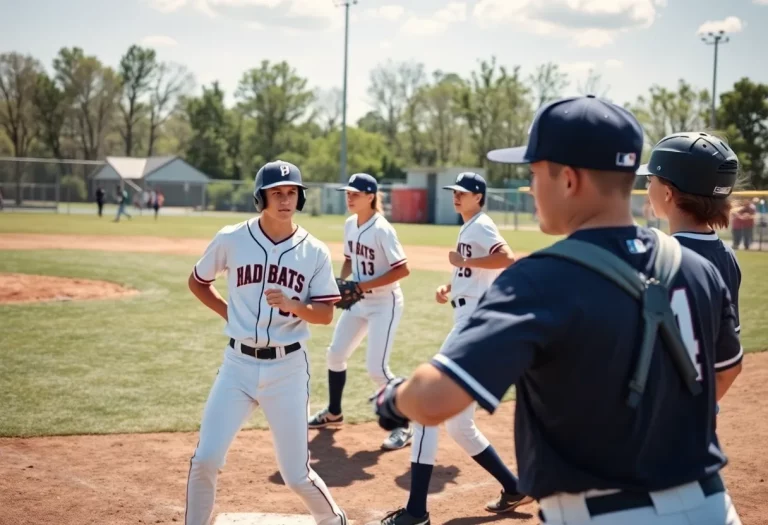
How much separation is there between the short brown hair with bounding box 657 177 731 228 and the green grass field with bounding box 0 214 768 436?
4974 mm

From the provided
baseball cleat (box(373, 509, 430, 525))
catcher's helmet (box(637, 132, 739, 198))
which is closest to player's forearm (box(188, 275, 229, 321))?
baseball cleat (box(373, 509, 430, 525))

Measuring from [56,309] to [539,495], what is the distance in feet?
40.6

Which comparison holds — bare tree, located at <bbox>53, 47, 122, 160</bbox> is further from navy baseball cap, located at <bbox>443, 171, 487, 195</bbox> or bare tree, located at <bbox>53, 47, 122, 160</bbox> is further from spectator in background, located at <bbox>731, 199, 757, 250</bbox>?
navy baseball cap, located at <bbox>443, 171, 487, 195</bbox>

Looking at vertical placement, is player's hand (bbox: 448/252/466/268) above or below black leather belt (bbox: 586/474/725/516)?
above

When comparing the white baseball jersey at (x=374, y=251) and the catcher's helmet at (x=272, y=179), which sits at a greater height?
the catcher's helmet at (x=272, y=179)

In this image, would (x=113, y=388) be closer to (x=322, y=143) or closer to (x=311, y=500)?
(x=311, y=500)

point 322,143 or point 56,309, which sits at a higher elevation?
point 322,143

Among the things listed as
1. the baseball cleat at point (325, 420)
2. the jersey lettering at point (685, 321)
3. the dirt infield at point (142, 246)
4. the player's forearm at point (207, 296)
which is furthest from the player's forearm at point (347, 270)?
the dirt infield at point (142, 246)

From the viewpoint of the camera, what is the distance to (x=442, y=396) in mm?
1769

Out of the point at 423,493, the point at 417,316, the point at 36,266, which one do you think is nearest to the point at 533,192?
the point at 423,493

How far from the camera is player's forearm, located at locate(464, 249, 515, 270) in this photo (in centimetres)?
595

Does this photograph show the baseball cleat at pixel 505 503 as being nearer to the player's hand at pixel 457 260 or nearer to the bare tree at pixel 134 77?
the player's hand at pixel 457 260

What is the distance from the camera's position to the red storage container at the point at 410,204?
153ft

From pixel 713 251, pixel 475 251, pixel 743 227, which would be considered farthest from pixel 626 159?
pixel 743 227
